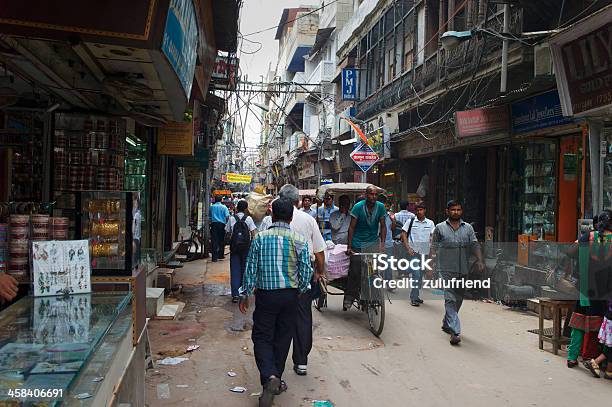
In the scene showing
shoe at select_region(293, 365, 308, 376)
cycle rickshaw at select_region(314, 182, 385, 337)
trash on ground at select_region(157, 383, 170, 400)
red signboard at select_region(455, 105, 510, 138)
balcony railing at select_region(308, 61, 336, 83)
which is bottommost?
trash on ground at select_region(157, 383, 170, 400)

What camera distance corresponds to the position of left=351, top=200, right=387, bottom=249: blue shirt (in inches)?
329

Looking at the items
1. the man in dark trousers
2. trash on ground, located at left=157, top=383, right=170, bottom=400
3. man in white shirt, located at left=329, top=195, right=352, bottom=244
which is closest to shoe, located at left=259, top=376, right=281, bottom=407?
the man in dark trousers

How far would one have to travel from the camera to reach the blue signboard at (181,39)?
15.3 feet

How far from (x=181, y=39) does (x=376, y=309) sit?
14.1ft

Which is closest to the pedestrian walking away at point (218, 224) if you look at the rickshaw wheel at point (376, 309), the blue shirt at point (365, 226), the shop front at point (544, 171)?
the shop front at point (544, 171)

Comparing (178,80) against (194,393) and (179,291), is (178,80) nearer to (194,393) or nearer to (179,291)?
(194,393)

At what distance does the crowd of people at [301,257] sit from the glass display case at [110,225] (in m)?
1.06

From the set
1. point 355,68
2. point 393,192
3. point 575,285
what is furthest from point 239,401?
point 355,68

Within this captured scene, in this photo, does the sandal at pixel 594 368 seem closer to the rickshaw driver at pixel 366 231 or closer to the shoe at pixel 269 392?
the rickshaw driver at pixel 366 231

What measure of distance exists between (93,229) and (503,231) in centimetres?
1085

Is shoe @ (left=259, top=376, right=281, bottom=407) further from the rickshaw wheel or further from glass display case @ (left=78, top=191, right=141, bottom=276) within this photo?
the rickshaw wheel

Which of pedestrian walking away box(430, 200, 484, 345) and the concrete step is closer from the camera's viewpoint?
pedestrian walking away box(430, 200, 484, 345)

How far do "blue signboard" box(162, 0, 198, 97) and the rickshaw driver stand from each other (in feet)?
10.6

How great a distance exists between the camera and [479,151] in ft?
49.2
